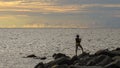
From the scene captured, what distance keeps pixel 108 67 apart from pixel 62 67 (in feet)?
11.9

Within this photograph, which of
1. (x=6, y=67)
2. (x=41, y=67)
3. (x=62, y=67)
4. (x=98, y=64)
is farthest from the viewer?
(x=6, y=67)

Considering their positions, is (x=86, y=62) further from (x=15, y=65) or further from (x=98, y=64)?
(x=15, y=65)

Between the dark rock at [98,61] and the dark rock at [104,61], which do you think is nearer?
the dark rock at [104,61]

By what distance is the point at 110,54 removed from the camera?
35.1 metres

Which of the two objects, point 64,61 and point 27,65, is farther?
point 27,65

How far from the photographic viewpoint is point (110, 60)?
3133 centimetres

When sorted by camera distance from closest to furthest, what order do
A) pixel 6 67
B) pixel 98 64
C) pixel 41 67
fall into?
pixel 98 64 → pixel 41 67 → pixel 6 67

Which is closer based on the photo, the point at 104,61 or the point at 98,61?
the point at 104,61

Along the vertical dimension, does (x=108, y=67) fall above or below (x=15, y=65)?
above

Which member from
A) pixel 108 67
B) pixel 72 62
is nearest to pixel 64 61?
pixel 72 62

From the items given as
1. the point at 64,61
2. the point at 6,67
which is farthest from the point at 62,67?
the point at 6,67

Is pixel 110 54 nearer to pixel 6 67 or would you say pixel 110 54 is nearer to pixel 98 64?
pixel 98 64

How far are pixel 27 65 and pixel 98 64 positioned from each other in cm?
1217

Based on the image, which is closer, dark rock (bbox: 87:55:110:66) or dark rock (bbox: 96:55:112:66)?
dark rock (bbox: 96:55:112:66)
